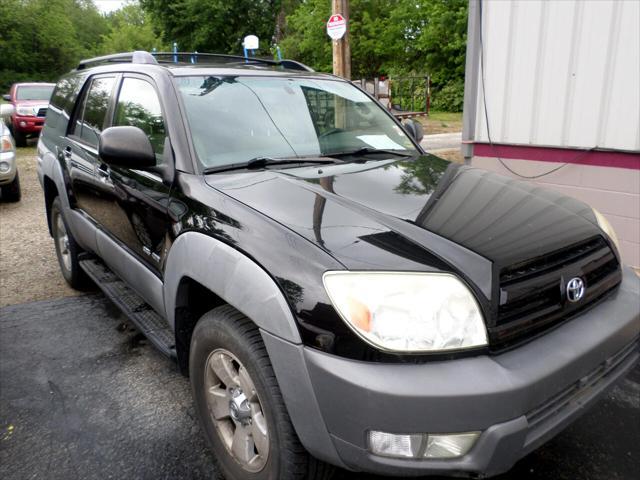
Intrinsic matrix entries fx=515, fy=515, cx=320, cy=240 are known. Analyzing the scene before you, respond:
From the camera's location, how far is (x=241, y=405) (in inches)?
79.0

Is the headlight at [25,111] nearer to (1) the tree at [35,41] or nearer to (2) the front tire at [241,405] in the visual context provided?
(2) the front tire at [241,405]

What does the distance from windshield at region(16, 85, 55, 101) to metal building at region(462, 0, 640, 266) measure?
13.7 meters

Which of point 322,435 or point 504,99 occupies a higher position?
point 504,99

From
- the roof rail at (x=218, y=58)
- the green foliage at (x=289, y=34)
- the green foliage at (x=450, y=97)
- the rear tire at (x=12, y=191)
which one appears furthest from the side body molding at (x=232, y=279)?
the green foliage at (x=289, y=34)

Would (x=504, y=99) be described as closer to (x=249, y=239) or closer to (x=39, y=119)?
(x=249, y=239)

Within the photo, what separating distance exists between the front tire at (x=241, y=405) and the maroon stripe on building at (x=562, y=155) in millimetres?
4034

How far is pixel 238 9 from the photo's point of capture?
3338cm

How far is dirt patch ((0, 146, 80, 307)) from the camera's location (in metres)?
4.47

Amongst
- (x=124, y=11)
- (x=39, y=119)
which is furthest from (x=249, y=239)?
Result: (x=124, y=11)

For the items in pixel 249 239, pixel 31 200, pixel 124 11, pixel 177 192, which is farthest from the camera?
pixel 124 11

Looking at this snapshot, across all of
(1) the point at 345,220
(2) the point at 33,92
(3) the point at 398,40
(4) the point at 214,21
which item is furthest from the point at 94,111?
(4) the point at 214,21

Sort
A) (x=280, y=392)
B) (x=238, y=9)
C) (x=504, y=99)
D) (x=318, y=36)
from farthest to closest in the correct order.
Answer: (x=238, y=9) < (x=318, y=36) < (x=504, y=99) < (x=280, y=392)

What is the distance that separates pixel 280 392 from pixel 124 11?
234 feet

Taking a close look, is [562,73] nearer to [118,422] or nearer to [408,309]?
[408,309]
